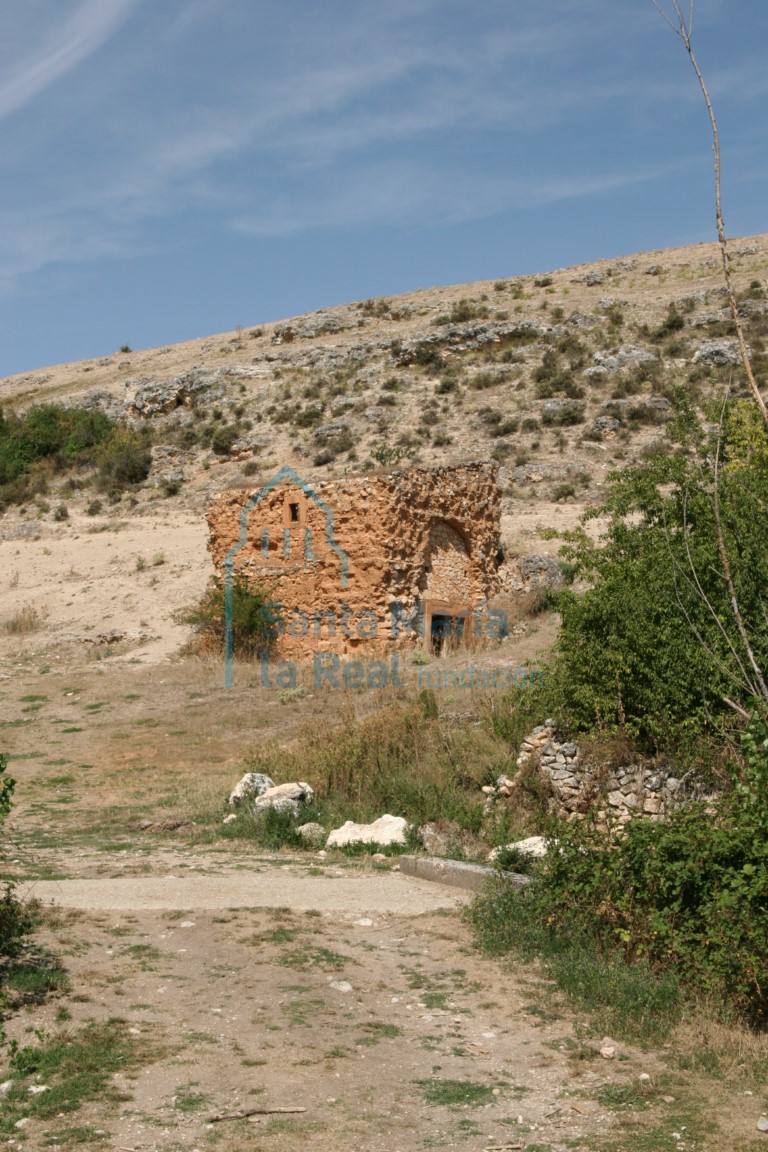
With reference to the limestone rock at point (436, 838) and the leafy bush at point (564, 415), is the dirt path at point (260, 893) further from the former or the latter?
the leafy bush at point (564, 415)

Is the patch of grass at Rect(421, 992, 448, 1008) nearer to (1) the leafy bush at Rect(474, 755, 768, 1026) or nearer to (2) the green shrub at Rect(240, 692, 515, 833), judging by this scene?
(1) the leafy bush at Rect(474, 755, 768, 1026)

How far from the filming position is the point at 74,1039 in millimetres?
5559

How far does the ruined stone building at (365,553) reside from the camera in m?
20.4

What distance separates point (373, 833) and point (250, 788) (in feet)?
6.17

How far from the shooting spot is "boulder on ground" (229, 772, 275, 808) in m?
11.9

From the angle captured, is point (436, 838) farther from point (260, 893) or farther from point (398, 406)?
point (398, 406)

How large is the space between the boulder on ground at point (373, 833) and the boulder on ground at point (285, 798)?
68 cm

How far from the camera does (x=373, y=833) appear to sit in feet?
34.9

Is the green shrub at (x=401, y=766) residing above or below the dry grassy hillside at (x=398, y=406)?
below

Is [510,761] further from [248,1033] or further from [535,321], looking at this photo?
[535,321]

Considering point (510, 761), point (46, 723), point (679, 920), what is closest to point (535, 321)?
point (46, 723)

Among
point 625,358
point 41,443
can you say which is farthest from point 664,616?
point 41,443

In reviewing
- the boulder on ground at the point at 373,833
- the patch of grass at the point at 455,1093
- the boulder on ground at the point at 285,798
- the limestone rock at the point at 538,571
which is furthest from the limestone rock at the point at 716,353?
the patch of grass at the point at 455,1093

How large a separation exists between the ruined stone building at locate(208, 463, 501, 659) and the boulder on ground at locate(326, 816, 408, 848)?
30.6ft
